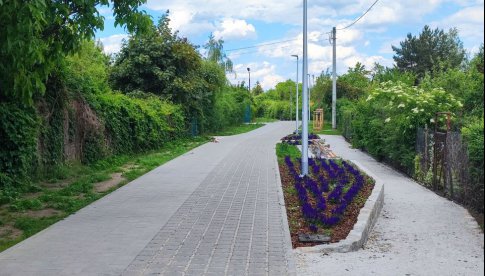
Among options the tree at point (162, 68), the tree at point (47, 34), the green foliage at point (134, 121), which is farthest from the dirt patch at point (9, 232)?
the tree at point (162, 68)

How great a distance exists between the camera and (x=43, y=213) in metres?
9.08

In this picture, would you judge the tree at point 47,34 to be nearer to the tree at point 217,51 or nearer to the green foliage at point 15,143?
the green foliage at point 15,143

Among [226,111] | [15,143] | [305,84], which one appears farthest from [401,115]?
[226,111]

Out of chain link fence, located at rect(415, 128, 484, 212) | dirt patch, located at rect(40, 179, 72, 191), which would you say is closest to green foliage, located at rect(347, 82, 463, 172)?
chain link fence, located at rect(415, 128, 484, 212)

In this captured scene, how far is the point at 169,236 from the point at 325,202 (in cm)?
315

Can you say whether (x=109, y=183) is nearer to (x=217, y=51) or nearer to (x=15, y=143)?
(x=15, y=143)

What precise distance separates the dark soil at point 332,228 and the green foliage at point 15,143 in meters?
5.43

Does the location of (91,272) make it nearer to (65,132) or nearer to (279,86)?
(65,132)

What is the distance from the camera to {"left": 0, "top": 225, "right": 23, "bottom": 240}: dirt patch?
24.2 ft

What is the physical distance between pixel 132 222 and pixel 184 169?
25.9 ft

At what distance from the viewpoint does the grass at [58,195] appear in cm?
802

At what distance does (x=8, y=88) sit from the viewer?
911 centimetres

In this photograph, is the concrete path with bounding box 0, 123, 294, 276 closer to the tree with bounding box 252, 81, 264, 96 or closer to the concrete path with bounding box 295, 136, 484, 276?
the concrete path with bounding box 295, 136, 484, 276

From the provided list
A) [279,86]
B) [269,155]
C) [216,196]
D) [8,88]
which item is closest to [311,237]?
[216,196]
